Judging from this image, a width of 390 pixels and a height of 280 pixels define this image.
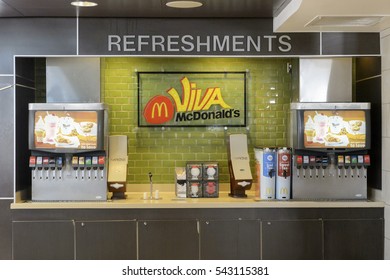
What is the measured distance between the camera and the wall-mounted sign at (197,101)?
743 cm

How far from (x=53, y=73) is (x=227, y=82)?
1881mm

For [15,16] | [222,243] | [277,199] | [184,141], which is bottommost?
[222,243]

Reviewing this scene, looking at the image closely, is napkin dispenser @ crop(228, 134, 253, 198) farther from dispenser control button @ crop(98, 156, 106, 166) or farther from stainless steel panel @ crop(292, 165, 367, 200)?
dispenser control button @ crop(98, 156, 106, 166)

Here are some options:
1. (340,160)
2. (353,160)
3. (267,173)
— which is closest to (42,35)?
(267,173)

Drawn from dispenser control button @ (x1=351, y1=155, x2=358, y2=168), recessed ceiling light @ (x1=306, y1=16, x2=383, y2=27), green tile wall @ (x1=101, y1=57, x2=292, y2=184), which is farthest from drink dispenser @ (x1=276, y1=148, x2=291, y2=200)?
recessed ceiling light @ (x1=306, y1=16, x2=383, y2=27)

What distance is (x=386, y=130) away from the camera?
657 cm

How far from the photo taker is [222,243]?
6.61 meters

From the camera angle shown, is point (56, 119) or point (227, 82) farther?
point (227, 82)

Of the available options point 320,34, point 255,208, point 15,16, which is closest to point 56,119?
point 15,16

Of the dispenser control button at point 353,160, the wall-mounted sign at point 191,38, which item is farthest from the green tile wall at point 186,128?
the dispenser control button at point 353,160

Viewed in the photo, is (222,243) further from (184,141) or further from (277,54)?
→ (277,54)

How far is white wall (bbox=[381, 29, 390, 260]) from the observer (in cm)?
651

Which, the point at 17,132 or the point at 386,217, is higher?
the point at 17,132

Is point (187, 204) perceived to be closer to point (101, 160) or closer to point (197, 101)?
point (101, 160)
